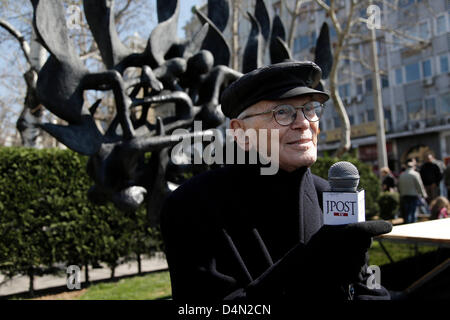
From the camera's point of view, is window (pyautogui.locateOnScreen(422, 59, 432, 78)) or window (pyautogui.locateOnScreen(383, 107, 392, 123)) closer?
window (pyautogui.locateOnScreen(422, 59, 432, 78))

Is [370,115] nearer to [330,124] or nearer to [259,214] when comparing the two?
[330,124]

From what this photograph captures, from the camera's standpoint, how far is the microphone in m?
1.26

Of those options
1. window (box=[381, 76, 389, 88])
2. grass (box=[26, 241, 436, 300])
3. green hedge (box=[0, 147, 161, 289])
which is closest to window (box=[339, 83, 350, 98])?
window (box=[381, 76, 389, 88])

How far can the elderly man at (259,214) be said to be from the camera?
1.44 meters

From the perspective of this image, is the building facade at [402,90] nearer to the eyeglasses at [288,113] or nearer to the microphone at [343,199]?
the eyeglasses at [288,113]

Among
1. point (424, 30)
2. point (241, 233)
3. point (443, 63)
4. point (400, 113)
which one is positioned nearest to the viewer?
point (241, 233)

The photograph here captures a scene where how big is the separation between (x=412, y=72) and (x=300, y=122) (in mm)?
28662

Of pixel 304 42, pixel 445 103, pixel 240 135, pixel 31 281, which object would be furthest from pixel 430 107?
pixel 240 135

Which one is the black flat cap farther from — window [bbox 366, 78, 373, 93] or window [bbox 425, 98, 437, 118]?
window [bbox 366, 78, 373, 93]

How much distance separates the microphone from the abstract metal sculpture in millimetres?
2587

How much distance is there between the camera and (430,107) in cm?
2614

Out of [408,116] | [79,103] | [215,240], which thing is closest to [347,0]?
[408,116]

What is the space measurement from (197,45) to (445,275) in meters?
3.99
